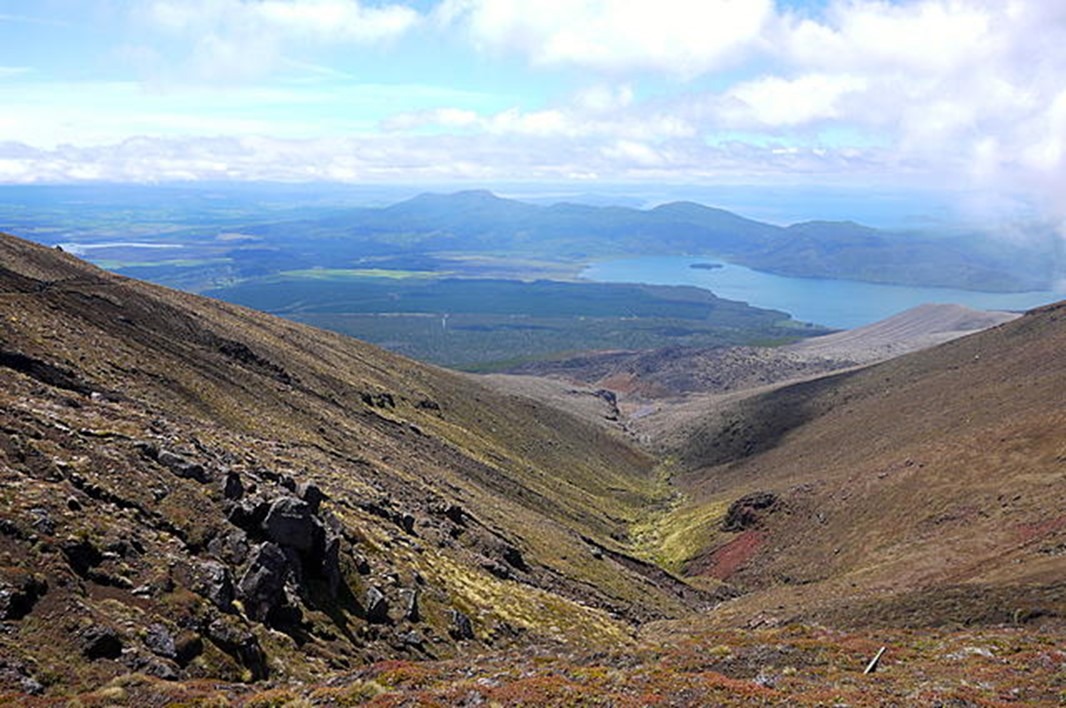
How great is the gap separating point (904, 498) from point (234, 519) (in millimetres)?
52878

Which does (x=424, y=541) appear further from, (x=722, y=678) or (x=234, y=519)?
(x=722, y=678)

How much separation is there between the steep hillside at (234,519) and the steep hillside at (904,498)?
9.68 m

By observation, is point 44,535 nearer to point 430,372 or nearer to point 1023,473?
point 1023,473

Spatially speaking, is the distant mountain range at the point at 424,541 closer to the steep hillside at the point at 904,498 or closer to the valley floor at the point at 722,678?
the valley floor at the point at 722,678

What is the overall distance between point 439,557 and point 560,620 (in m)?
7.34

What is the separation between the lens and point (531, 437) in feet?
321

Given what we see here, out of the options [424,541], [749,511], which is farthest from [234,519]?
[749,511]

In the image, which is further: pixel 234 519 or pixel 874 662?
pixel 234 519

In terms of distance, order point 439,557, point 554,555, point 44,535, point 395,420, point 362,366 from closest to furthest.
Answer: point 44,535
point 439,557
point 554,555
point 395,420
point 362,366

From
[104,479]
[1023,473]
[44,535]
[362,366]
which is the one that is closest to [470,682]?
[44,535]

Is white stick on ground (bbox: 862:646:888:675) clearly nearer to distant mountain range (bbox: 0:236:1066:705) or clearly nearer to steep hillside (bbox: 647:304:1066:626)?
distant mountain range (bbox: 0:236:1066:705)

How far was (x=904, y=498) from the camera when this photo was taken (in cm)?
5825

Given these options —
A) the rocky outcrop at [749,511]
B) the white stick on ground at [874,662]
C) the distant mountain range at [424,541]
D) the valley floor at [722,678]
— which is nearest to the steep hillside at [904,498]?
the rocky outcrop at [749,511]

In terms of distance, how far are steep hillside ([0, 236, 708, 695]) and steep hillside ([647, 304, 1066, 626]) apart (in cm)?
968
